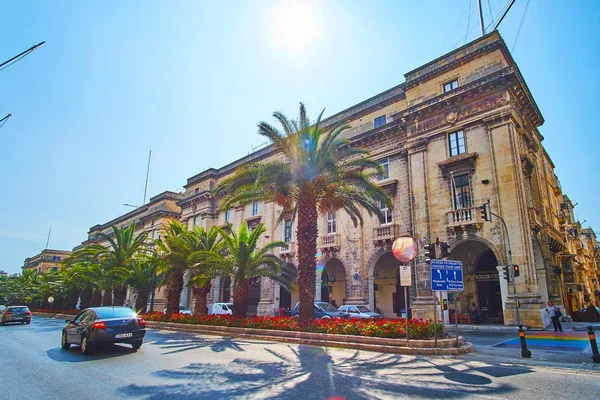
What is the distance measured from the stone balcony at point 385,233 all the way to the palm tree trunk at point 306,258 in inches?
390

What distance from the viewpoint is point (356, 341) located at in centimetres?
1201

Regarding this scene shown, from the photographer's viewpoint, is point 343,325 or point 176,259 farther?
point 176,259

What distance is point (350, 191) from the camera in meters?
17.5

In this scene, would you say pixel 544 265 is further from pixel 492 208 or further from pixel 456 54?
pixel 456 54

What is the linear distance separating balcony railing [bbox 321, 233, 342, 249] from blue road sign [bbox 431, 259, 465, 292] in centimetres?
1646

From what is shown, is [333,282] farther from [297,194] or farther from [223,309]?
[297,194]

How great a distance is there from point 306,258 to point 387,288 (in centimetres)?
1368

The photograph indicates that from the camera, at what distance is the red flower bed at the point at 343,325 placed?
11766 mm

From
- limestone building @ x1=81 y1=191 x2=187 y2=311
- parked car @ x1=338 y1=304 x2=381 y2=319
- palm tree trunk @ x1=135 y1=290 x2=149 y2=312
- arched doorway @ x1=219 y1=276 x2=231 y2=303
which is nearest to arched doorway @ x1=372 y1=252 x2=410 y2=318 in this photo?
parked car @ x1=338 y1=304 x2=381 y2=319

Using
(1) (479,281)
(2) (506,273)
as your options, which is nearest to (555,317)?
(2) (506,273)

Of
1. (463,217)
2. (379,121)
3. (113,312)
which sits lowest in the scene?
(113,312)

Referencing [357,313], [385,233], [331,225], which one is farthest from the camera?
[331,225]

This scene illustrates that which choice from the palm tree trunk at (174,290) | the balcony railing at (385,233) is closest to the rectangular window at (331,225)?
the balcony railing at (385,233)

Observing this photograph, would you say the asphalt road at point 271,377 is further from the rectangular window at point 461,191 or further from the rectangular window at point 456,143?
the rectangular window at point 456,143
